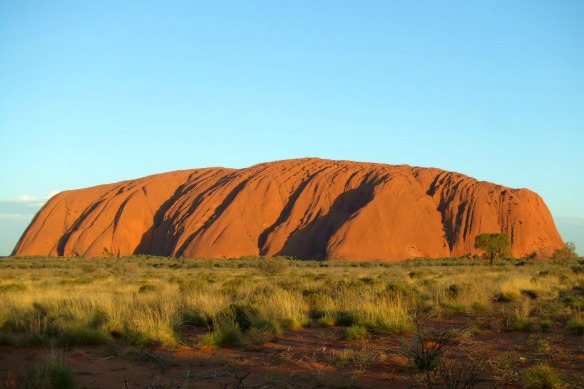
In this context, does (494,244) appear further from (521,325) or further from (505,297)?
(521,325)

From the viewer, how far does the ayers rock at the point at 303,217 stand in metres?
54.8

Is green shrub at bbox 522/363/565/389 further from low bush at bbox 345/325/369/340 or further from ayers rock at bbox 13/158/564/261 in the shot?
ayers rock at bbox 13/158/564/261

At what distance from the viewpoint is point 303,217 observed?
5944 cm

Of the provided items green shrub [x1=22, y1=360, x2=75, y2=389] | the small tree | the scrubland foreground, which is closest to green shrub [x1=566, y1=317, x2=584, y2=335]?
the scrubland foreground

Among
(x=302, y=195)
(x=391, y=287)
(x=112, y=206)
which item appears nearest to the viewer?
(x=391, y=287)

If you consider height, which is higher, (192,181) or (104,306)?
(192,181)

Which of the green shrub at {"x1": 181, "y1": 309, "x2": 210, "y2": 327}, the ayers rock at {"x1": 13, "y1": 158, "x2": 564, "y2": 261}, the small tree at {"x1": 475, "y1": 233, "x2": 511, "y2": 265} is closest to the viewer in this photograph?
the green shrub at {"x1": 181, "y1": 309, "x2": 210, "y2": 327}

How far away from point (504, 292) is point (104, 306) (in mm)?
9708

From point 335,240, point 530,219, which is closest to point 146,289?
point 335,240

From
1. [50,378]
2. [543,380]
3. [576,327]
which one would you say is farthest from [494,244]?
[50,378]

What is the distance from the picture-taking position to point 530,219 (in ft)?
192

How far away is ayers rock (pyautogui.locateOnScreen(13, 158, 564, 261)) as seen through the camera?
180 feet

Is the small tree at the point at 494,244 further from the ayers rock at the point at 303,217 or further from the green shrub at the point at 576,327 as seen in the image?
the green shrub at the point at 576,327

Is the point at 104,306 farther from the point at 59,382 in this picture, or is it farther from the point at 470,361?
the point at 470,361
